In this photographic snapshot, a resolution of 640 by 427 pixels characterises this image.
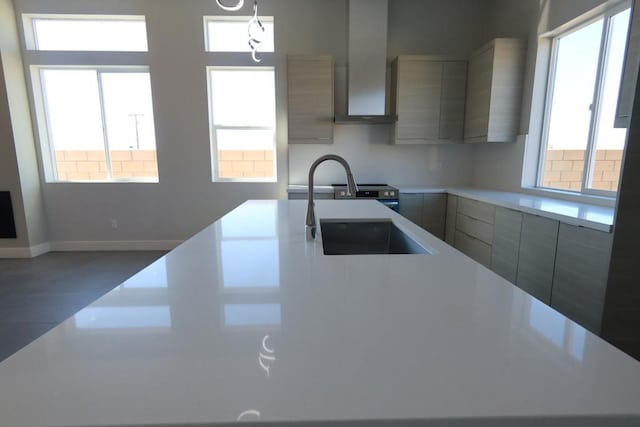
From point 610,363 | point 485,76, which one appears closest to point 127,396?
point 610,363

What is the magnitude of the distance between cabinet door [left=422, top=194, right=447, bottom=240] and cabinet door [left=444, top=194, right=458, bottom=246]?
5cm

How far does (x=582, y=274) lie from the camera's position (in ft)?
6.27

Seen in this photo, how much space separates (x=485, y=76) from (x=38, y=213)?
586 centimetres

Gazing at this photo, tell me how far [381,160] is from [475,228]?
5.14 feet

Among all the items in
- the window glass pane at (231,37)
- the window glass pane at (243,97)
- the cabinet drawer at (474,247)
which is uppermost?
the window glass pane at (231,37)

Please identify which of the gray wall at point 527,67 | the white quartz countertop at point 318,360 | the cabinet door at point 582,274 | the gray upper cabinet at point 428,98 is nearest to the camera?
the white quartz countertop at point 318,360

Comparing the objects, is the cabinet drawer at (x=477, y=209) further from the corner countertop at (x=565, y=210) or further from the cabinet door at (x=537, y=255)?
the cabinet door at (x=537, y=255)

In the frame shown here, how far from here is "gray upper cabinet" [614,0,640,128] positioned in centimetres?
165

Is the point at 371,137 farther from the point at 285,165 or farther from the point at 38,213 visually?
the point at 38,213

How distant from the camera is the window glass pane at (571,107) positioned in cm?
265

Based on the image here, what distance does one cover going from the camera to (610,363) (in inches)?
20.0

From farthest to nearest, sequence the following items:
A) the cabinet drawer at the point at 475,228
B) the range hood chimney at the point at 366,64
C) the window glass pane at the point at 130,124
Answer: the window glass pane at the point at 130,124 → the range hood chimney at the point at 366,64 → the cabinet drawer at the point at 475,228

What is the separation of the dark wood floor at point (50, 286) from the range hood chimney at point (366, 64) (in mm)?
3199

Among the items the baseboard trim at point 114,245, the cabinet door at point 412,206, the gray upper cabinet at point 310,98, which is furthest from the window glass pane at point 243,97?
the cabinet door at point 412,206
